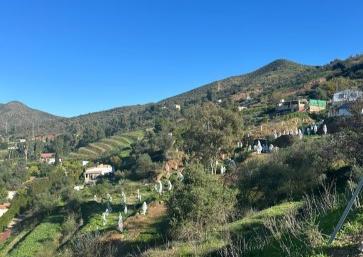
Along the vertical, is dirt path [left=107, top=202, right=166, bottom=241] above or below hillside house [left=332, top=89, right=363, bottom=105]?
below

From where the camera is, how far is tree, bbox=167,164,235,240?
21.0 m

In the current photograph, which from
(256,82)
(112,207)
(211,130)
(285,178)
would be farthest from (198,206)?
(256,82)

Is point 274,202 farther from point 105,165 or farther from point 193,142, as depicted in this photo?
point 105,165

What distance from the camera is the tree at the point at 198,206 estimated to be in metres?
21.0

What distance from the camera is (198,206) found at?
21.4 meters

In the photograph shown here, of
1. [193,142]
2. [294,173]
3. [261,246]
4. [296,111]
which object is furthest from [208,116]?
[296,111]

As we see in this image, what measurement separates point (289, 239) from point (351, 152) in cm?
1037

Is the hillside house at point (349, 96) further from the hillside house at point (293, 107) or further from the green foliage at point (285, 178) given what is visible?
the hillside house at point (293, 107)

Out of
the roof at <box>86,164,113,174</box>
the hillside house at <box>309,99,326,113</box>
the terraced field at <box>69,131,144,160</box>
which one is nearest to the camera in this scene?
the hillside house at <box>309,99,326,113</box>

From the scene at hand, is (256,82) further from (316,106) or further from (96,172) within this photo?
(96,172)

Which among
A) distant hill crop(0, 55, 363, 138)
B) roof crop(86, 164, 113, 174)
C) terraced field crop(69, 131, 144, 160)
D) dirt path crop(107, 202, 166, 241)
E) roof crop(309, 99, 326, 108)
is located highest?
distant hill crop(0, 55, 363, 138)

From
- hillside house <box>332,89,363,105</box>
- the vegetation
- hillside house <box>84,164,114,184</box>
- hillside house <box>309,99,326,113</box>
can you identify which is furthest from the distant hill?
hillside house <box>84,164,114,184</box>

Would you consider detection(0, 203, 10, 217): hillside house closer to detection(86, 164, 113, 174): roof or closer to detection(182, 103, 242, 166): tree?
detection(86, 164, 113, 174): roof

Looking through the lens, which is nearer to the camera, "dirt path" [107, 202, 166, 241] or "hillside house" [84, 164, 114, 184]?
"dirt path" [107, 202, 166, 241]
